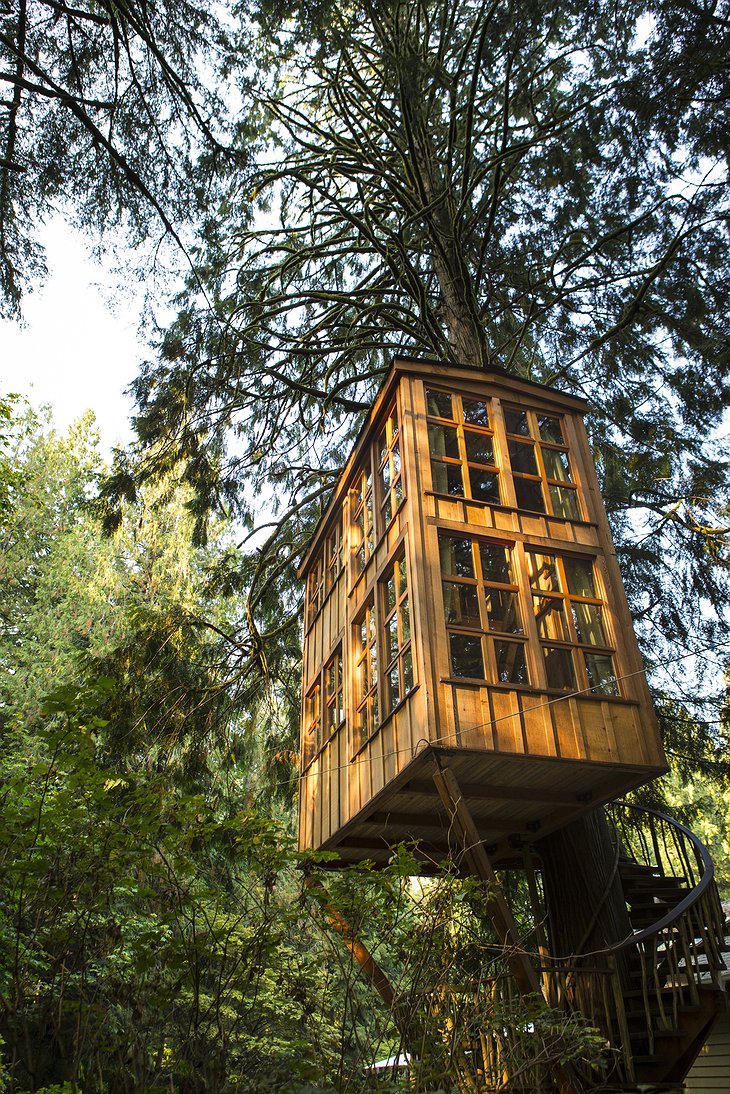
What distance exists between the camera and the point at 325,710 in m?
9.23

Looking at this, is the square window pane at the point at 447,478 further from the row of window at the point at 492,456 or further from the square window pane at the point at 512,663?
the square window pane at the point at 512,663

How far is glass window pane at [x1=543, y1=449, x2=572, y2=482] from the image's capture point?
7914 millimetres

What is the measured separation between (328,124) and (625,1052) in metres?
12.5

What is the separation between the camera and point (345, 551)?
9.13m

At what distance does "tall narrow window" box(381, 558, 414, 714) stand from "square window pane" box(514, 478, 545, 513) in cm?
144

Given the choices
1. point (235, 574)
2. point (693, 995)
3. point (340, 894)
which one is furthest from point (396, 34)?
point (693, 995)

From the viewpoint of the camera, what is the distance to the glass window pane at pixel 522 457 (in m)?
7.93

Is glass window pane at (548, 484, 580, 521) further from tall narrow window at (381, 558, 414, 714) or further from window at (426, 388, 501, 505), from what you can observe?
tall narrow window at (381, 558, 414, 714)

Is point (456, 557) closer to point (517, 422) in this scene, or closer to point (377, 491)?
point (377, 491)

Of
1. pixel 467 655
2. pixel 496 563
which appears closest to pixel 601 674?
pixel 467 655


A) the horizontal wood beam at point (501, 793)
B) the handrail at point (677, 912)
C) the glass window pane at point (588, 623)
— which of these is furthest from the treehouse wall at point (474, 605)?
the handrail at point (677, 912)

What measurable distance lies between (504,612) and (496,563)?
1.47 ft

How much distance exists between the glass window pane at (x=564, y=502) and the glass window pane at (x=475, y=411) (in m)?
0.95

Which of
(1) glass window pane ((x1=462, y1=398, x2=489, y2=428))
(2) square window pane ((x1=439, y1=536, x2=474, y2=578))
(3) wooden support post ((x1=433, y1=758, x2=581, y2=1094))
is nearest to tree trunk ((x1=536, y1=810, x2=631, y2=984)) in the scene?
(3) wooden support post ((x1=433, y1=758, x2=581, y2=1094))
